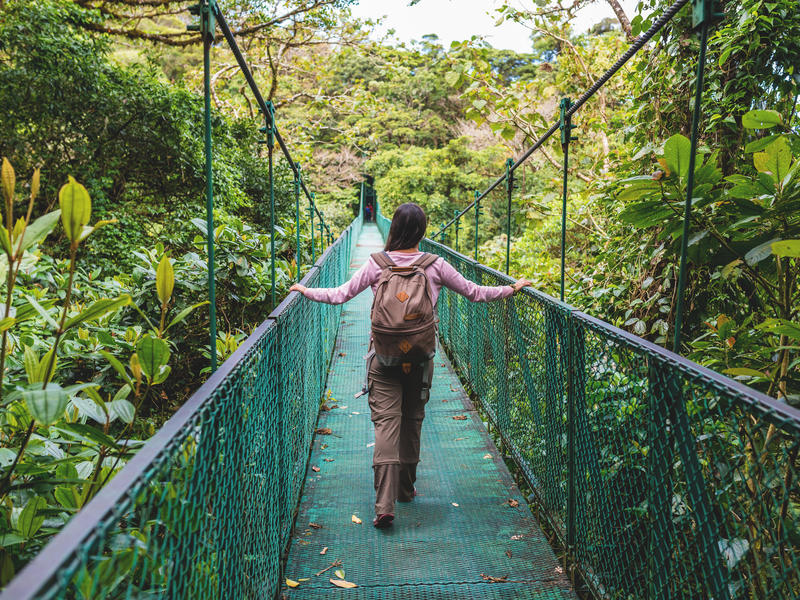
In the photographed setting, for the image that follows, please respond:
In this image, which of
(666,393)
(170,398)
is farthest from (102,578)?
(170,398)

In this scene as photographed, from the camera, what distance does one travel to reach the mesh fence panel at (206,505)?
2.32 feet

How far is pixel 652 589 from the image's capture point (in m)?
1.51

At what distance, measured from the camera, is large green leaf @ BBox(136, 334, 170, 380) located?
1218mm

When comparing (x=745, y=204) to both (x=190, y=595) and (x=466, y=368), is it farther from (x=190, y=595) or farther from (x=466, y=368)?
(x=466, y=368)

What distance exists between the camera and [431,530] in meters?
2.39

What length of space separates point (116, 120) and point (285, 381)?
6.52 meters

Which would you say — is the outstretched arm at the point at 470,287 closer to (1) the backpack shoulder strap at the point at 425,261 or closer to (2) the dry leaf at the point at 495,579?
(1) the backpack shoulder strap at the point at 425,261

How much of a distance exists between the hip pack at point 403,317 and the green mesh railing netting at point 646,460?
1.61ft

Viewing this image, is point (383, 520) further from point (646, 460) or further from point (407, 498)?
point (646, 460)

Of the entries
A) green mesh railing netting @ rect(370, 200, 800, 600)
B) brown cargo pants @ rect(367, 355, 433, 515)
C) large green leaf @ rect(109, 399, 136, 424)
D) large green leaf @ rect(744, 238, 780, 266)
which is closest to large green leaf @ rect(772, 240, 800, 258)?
large green leaf @ rect(744, 238, 780, 266)

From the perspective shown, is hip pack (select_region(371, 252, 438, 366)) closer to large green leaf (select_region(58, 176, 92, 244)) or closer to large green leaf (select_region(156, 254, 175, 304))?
large green leaf (select_region(156, 254, 175, 304))

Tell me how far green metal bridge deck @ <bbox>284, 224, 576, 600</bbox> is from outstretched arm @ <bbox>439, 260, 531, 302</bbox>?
92 cm

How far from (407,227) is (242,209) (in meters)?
7.87

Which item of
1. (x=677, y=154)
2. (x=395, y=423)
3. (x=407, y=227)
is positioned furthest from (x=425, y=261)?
(x=677, y=154)
